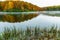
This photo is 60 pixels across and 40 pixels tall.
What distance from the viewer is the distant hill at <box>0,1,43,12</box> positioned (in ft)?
12.9

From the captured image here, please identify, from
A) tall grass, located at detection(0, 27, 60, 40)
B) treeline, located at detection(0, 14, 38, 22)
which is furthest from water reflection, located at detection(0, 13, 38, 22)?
tall grass, located at detection(0, 27, 60, 40)

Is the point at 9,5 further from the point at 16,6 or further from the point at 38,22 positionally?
the point at 38,22

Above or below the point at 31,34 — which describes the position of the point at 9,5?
above

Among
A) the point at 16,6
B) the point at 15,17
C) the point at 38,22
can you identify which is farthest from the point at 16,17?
the point at 38,22

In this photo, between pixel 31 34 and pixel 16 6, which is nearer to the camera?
pixel 31 34

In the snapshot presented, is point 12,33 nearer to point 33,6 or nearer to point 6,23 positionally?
point 6,23

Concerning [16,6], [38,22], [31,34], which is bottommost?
[31,34]

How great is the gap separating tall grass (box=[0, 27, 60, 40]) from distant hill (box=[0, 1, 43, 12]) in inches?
16.3

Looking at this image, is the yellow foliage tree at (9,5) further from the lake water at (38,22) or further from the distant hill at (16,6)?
the lake water at (38,22)

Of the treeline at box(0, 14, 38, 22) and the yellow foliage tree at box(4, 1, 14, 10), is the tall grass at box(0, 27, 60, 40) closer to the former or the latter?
the treeline at box(0, 14, 38, 22)

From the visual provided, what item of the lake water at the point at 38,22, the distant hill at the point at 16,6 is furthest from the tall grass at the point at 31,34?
the distant hill at the point at 16,6

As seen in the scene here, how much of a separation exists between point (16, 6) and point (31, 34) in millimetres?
684

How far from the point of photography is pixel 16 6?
3951mm

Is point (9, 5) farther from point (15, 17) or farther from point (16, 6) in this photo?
point (15, 17)
